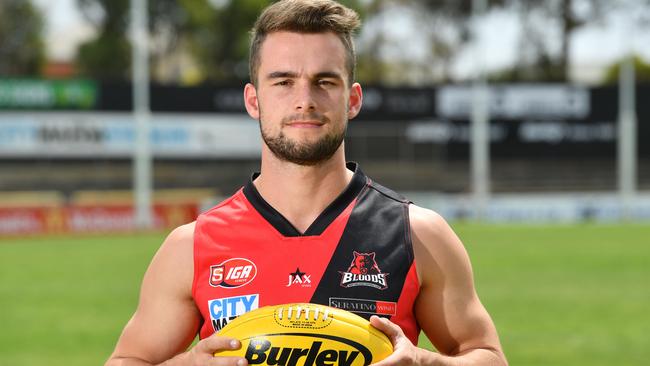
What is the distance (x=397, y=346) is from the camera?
3.10 metres

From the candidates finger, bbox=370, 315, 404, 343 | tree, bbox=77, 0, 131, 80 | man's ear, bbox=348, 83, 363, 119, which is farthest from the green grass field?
tree, bbox=77, 0, 131, 80

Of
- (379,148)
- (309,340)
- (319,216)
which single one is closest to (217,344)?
(309,340)

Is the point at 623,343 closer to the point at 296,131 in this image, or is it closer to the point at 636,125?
the point at 296,131

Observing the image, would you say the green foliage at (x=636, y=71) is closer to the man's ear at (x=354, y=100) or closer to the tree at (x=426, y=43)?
the tree at (x=426, y=43)

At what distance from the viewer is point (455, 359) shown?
335 cm

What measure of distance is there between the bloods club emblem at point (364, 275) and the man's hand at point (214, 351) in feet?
1.37

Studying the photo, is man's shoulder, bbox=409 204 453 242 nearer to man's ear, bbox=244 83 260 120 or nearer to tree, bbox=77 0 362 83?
man's ear, bbox=244 83 260 120

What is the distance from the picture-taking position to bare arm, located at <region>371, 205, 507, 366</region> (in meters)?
3.45

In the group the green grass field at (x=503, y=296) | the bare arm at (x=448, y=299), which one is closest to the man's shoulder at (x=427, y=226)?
the bare arm at (x=448, y=299)

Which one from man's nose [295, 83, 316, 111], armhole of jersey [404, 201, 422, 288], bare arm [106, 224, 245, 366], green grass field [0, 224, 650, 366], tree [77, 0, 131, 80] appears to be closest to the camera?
man's nose [295, 83, 316, 111]

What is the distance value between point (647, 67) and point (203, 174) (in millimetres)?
29598

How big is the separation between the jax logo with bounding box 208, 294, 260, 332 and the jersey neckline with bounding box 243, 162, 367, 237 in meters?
0.24

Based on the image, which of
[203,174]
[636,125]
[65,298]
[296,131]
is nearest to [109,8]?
[203,174]

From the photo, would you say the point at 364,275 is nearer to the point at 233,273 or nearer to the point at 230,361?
the point at 233,273
